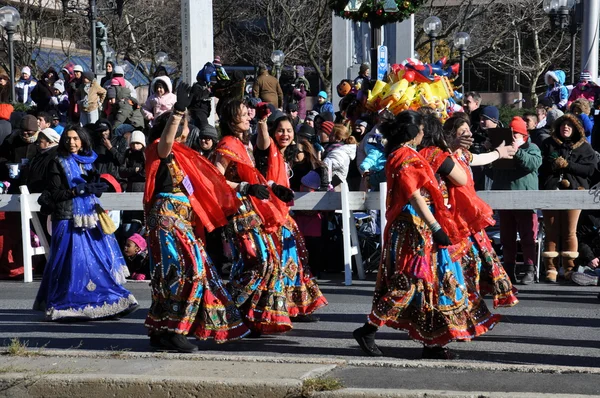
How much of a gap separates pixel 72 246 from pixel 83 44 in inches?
1243

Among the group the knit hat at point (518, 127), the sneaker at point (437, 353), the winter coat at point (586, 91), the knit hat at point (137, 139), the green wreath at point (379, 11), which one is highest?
the green wreath at point (379, 11)

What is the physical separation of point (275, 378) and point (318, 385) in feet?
0.95

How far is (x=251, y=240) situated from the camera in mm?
7879

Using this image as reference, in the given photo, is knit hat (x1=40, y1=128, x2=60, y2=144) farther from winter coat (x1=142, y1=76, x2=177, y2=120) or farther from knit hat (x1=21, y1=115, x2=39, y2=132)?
winter coat (x1=142, y1=76, x2=177, y2=120)

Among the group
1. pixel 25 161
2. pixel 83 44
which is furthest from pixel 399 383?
pixel 83 44

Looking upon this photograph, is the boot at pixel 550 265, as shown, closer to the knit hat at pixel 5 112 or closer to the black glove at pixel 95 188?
the black glove at pixel 95 188

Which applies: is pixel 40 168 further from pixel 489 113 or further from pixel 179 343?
pixel 489 113

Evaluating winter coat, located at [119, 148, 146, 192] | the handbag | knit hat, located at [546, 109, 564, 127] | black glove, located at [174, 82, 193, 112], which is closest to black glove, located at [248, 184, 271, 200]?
black glove, located at [174, 82, 193, 112]

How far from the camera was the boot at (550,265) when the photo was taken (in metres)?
10.9

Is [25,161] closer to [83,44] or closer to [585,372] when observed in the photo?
[585,372]

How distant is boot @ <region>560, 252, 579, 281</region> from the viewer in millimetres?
10797

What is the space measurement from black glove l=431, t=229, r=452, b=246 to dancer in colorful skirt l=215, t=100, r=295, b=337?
1529 mm

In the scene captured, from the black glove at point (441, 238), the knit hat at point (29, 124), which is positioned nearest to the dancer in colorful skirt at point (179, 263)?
the black glove at point (441, 238)

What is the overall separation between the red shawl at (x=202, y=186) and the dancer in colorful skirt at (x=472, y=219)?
4.97 ft
